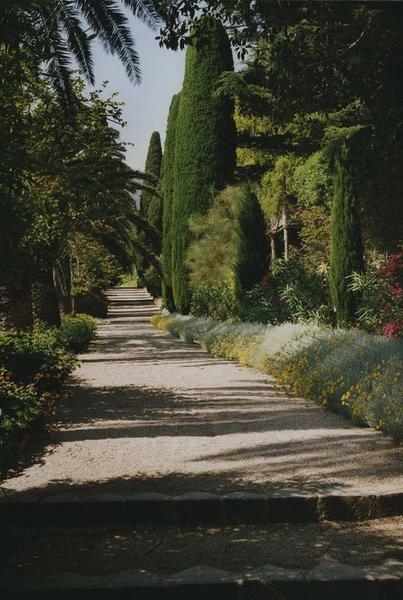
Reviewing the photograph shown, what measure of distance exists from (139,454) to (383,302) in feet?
24.3

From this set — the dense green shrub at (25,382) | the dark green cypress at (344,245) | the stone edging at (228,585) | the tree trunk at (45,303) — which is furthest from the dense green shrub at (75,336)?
the stone edging at (228,585)

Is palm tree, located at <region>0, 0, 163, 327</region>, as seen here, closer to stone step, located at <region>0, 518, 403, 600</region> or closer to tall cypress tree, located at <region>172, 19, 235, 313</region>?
stone step, located at <region>0, 518, 403, 600</region>

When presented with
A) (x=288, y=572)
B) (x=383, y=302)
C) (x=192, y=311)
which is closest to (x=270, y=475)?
(x=288, y=572)


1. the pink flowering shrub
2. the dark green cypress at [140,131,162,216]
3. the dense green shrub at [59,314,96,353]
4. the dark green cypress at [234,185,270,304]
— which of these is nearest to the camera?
the pink flowering shrub

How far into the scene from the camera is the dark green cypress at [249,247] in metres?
17.8

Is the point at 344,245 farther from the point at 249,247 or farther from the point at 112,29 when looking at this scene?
the point at 112,29

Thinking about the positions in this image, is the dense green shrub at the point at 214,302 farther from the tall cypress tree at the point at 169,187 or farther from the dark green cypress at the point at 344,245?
the dark green cypress at the point at 344,245

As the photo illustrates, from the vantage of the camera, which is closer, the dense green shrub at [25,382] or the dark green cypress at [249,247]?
the dense green shrub at [25,382]

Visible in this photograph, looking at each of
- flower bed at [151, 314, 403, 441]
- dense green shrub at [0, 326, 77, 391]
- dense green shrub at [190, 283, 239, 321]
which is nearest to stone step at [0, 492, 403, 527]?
flower bed at [151, 314, 403, 441]

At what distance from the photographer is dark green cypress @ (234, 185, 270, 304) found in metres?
17.8

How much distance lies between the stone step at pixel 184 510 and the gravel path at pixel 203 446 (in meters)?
0.15

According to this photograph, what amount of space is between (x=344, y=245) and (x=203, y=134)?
11.5 meters

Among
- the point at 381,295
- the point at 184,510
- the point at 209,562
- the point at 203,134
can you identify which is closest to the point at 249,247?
the point at 381,295

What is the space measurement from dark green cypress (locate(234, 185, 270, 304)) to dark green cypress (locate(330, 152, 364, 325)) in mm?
4594
